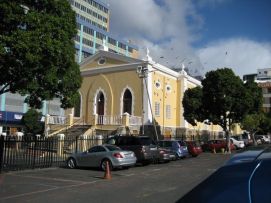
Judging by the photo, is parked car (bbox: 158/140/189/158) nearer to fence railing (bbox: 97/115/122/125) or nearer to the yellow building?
the yellow building

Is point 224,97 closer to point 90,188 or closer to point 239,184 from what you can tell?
point 90,188

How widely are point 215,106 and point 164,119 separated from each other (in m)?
5.94

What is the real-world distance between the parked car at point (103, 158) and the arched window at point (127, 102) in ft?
69.3

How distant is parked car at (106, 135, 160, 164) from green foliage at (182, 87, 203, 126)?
17.4m

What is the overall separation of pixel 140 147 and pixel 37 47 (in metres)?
11.5

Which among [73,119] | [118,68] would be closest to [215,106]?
[118,68]

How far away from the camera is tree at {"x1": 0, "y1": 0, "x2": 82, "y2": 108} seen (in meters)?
15.2

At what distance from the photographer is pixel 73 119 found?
45.7 metres

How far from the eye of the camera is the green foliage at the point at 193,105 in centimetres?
4297

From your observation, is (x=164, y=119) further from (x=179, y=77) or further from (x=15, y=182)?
(x=15, y=182)

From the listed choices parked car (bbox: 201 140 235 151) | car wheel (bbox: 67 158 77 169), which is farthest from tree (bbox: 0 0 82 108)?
parked car (bbox: 201 140 235 151)

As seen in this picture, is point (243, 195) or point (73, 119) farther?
point (73, 119)

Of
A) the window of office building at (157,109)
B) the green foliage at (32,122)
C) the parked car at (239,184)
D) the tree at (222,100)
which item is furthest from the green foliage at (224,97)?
the parked car at (239,184)

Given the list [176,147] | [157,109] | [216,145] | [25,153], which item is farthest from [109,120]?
[25,153]
